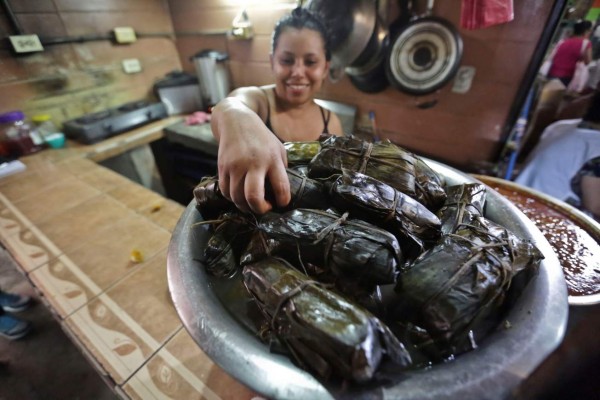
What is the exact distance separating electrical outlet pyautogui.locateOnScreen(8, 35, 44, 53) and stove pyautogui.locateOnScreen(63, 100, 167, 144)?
2.94 ft

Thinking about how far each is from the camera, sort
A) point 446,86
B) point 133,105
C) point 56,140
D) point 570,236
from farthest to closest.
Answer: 1. point 133,105
2. point 56,140
3. point 446,86
4. point 570,236

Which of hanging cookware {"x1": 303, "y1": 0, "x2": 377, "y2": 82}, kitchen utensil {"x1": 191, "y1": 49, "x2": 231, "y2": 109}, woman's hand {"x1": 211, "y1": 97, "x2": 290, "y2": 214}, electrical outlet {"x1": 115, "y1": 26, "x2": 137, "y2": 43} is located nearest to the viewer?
woman's hand {"x1": 211, "y1": 97, "x2": 290, "y2": 214}

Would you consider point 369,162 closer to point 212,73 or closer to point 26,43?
point 212,73

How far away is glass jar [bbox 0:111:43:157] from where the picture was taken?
10.6 feet

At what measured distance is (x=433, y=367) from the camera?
615 millimetres

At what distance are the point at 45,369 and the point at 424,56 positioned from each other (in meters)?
4.56

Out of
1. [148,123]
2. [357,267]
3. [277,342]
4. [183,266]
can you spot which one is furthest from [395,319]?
[148,123]

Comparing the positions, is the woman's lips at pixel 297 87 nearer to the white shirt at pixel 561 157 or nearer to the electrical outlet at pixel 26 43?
the white shirt at pixel 561 157

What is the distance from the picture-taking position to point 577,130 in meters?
2.61

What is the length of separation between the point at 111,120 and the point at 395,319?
14.6 feet

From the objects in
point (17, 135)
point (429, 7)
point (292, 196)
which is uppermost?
point (429, 7)

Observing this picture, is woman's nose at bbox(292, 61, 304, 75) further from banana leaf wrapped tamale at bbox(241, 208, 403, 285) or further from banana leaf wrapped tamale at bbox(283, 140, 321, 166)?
banana leaf wrapped tamale at bbox(241, 208, 403, 285)

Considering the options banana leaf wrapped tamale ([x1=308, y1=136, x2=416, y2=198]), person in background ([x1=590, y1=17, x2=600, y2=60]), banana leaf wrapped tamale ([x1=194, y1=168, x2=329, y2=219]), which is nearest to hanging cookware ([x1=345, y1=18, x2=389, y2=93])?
person in background ([x1=590, y1=17, x2=600, y2=60])

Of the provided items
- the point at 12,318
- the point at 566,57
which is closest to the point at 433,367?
the point at 566,57
